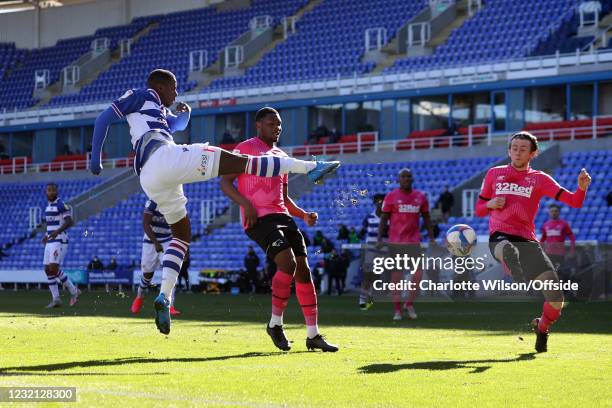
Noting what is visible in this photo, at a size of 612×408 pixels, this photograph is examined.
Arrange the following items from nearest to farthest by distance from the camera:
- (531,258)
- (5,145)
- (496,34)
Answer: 1. (531,258)
2. (496,34)
3. (5,145)

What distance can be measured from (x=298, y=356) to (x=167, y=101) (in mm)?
2690

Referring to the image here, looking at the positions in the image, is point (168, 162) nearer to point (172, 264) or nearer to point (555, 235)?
point (172, 264)

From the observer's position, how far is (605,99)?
36906mm

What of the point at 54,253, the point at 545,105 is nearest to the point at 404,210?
the point at 54,253

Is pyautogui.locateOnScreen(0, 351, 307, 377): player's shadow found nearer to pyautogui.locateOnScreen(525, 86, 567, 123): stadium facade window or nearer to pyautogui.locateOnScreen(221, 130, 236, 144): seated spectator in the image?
pyautogui.locateOnScreen(525, 86, 567, 123): stadium facade window

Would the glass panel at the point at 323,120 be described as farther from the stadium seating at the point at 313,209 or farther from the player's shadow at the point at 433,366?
the player's shadow at the point at 433,366

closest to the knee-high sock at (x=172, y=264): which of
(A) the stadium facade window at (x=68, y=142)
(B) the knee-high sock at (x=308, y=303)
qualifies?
(B) the knee-high sock at (x=308, y=303)

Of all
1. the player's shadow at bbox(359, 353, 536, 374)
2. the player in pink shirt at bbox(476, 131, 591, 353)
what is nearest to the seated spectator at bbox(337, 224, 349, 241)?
the player in pink shirt at bbox(476, 131, 591, 353)

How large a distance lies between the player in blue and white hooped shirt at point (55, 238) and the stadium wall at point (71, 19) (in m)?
37.4

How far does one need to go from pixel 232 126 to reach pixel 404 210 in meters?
30.9

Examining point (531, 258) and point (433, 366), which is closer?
point (433, 366)

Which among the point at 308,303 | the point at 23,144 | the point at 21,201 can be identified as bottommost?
the point at 308,303

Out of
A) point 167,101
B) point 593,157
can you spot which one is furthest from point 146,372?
point 593,157

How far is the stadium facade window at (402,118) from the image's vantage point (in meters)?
41.1
